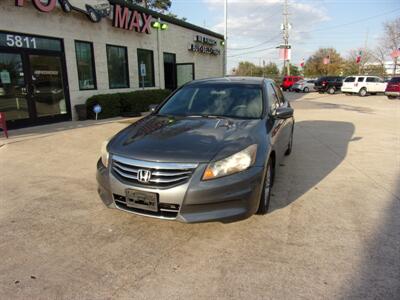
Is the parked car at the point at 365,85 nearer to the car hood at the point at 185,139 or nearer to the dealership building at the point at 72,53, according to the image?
the dealership building at the point at 72,53

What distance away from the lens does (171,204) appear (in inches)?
A: 111

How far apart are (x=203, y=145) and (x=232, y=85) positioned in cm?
174

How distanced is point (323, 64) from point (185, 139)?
7210 cm

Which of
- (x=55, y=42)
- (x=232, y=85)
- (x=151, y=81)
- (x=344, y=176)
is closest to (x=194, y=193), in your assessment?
(x=232, y=85)

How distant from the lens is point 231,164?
289 cm

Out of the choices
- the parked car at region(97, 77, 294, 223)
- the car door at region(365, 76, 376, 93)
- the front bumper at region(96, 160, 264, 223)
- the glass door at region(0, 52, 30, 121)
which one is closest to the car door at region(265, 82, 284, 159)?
the parked car at region(97, 77, 294, 223)

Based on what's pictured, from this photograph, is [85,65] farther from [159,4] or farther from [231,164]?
[159,4]

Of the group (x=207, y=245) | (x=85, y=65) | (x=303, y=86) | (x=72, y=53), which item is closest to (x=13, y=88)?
(x=72, y=53)

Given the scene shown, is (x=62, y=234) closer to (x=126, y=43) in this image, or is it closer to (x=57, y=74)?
(x=57, y=74)

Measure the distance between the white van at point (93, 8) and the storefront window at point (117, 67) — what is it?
4.49 feet

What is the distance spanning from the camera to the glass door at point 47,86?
967 cm

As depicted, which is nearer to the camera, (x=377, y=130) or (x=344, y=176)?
(x=344, y=176)

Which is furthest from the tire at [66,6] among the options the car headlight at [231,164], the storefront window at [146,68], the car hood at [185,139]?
the car headlight at [231,164]

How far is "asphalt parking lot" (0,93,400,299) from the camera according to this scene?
243 centimetres
